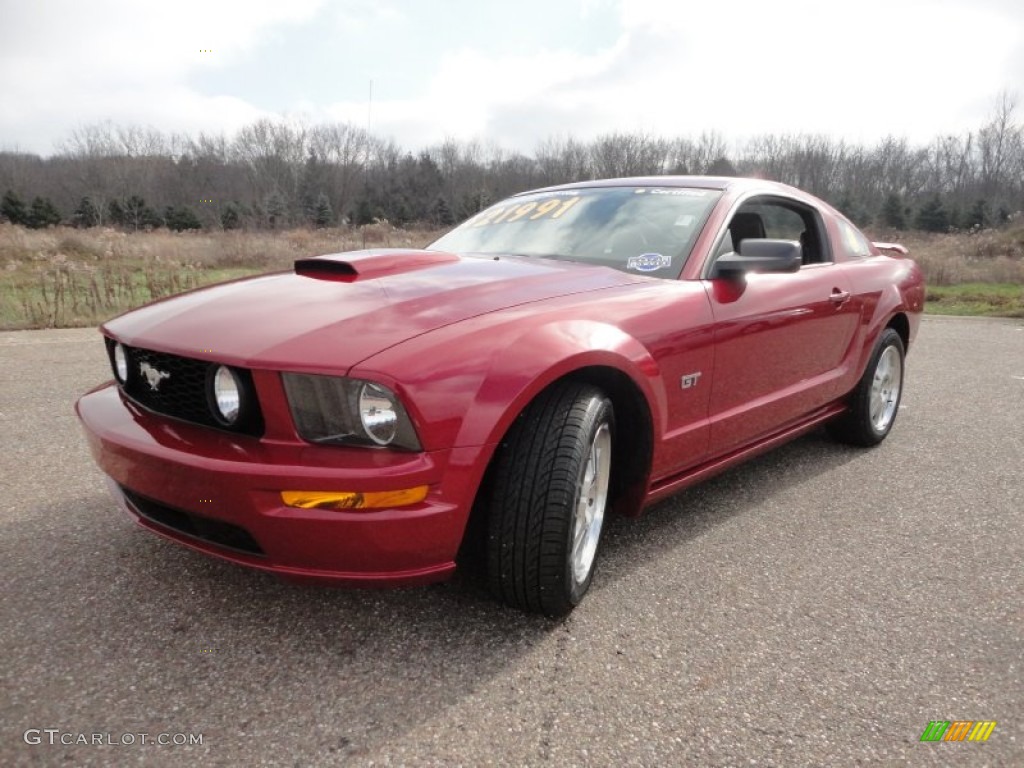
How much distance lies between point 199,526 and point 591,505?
1.11 meters

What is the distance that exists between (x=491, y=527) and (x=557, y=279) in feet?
2.86

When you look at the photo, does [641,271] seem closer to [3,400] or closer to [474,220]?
[474,220]

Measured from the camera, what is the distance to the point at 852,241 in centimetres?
381

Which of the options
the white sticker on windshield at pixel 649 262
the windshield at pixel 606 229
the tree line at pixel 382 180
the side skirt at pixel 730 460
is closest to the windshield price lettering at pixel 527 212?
the windshield at pixel 606 229

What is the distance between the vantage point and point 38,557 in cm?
235

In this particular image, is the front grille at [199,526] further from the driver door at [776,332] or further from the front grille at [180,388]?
the driver door at [776,332]

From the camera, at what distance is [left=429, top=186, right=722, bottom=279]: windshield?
2656 millimetres

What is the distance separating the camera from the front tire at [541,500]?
1835mm

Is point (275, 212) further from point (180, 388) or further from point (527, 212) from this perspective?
point (180, 388)

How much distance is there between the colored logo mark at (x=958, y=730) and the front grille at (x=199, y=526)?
1.63m

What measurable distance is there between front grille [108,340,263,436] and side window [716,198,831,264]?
2428 millimetres

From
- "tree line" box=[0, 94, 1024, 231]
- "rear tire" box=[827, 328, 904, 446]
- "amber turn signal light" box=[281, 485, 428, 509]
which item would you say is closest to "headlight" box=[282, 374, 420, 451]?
"amber turn signal light" box=[281, 485, 428, 509]

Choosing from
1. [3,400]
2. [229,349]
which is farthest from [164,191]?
[229,349]

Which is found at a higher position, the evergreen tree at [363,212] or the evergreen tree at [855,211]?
the evergreen tree at [363,212]
